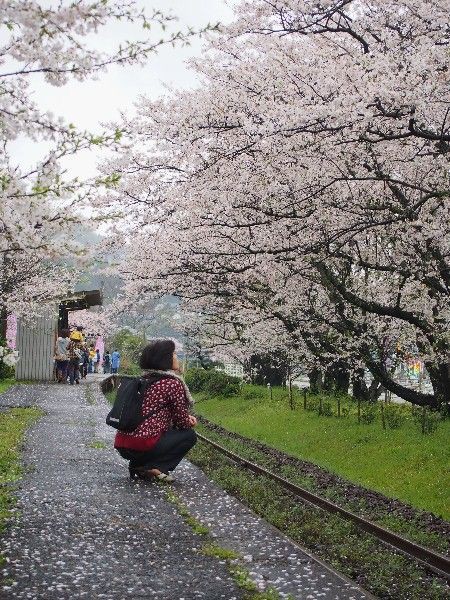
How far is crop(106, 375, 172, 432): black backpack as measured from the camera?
30.7 ft

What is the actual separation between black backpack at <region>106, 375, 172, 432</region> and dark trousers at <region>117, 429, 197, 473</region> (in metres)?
0.36

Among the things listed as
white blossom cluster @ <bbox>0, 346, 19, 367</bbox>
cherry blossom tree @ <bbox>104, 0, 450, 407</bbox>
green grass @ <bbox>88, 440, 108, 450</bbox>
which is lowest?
green grass @ <bbox>88, 440, 108, 450</bbox>

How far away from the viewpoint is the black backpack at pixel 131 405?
9359 mm

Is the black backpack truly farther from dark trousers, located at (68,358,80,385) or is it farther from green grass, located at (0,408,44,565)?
dark trousers, located at (68,358,80,385)

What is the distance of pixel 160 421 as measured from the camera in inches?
372

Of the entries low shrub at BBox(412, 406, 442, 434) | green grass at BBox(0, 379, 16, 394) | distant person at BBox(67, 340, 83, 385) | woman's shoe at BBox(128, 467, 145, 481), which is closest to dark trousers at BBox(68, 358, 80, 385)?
distant person at BBox(67, 340, 83, 385)

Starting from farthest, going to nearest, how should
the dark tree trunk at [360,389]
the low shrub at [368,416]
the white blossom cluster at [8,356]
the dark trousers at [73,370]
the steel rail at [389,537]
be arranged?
the dark trousers at [73,370]
the dark tree trunk at [360,389]
the low shrub at [368,416]
the white blossom cluster at [8,356]
the steel rail at [389,537]

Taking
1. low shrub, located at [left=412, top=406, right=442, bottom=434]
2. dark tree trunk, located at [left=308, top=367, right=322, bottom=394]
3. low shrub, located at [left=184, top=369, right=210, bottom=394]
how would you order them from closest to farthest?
low shrub, located at [left=412, top=406, right=442, bottom=434]
dark tree trunk, located at [left=308, top=367, right=322, bottom=394]
low shrub, located at [left=184, top=369, right=210, bottom=394]

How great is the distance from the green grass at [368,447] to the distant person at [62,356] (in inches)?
424

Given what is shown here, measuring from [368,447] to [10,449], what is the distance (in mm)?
6458

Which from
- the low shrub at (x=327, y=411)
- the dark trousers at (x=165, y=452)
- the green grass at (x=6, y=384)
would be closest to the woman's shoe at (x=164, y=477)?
the dark trousers at (x=165, y=452)

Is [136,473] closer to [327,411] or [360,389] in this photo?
[327,411]

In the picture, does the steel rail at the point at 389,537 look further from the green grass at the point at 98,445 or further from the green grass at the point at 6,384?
the green grass at the point at 6,384

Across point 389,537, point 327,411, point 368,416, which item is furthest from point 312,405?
point 389,537
